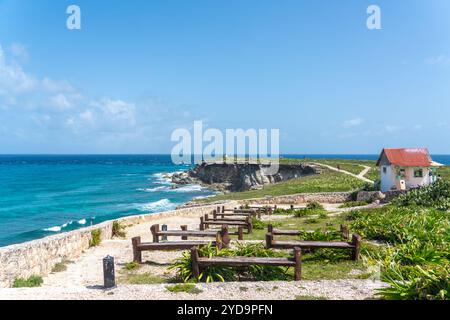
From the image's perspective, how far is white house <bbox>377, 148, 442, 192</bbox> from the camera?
106ft

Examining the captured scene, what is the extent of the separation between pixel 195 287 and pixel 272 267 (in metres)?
2.64

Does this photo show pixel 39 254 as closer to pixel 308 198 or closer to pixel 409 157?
pixel 308 198

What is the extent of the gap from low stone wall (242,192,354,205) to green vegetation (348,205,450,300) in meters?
16.8

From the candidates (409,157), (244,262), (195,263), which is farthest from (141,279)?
(409,157)

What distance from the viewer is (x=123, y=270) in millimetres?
12133

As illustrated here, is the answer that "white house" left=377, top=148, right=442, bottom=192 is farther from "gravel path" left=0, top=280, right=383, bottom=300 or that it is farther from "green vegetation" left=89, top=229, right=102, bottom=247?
"gravel path" left=0, top=280, right=383, bottom=300

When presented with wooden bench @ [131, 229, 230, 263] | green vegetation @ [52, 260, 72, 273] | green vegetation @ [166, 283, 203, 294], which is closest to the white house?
wooden bench @ [131, 229, 230, 263]

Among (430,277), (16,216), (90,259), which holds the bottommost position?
(16,216)

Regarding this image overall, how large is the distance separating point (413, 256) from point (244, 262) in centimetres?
434

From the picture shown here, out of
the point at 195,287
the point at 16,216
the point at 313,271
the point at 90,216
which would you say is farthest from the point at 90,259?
the point at 16,216

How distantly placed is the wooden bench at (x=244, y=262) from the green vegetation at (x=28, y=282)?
4591 mm

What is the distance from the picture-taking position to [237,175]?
8319 centimetres
